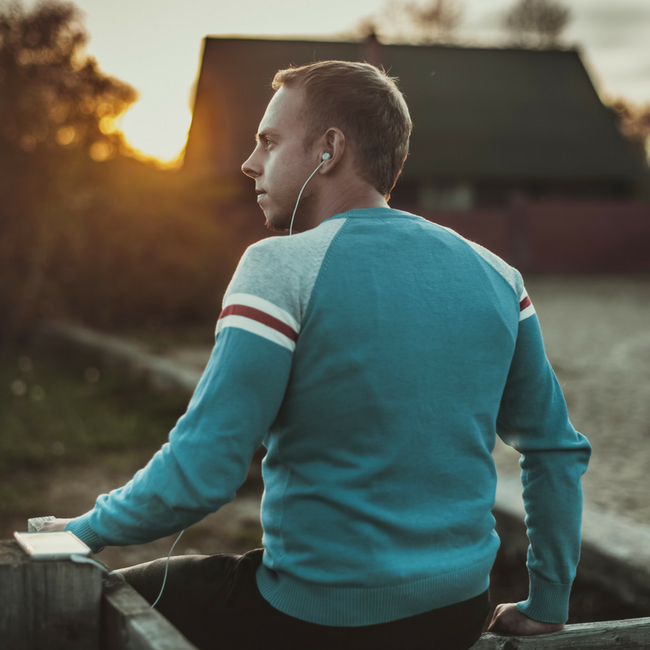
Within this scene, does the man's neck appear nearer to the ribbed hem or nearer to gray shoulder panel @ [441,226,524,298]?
gray shoulder panel @ [441,226,524,298]

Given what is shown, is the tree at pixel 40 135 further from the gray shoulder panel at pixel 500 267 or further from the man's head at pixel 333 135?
the gray shoulder panel at pixel 500 267

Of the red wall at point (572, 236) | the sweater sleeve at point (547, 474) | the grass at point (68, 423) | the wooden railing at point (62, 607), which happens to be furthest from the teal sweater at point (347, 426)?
the red wall at point (572, 236)

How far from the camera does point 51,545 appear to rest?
1.33 metres

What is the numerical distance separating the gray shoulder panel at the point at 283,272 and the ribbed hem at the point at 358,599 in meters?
0.47

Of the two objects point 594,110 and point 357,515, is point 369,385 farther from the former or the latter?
point 594,110

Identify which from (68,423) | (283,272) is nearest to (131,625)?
(283,272)

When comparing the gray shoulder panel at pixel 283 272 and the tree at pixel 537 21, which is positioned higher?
the tree at pixel 537 21

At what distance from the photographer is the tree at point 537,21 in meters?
35.8

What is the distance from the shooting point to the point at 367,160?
1.61 m

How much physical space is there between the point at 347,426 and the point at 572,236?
78.8ft

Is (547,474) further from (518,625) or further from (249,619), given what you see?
(249,619)

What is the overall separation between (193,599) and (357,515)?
1.32 ft

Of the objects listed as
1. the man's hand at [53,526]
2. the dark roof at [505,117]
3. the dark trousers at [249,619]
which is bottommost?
the dark trousers at [249,619]

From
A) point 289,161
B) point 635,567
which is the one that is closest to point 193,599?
point 289,161
